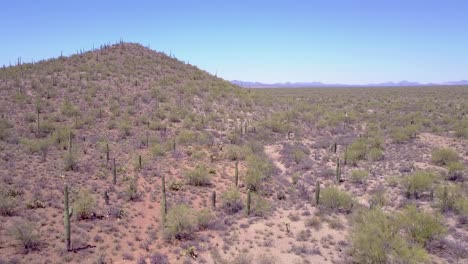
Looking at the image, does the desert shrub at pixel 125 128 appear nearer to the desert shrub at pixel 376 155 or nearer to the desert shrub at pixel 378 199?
the desert shrub at pixel 376 155

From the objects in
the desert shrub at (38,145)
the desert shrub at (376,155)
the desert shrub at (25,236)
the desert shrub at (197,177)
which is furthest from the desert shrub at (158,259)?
the desert shrub at (376,155)

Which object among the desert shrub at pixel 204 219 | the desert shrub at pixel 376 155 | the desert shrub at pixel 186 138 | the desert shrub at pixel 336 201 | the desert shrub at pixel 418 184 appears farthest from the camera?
the desert shrub at pixel 186 138

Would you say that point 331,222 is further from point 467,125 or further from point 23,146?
point 467,125

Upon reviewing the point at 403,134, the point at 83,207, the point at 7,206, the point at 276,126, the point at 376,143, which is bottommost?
the point at 83,207

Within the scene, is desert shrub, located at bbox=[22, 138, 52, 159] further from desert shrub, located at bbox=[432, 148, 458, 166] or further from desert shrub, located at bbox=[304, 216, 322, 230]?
desert shrub, located at bbox=[432, 148, 458, 166]

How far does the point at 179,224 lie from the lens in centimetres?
1305

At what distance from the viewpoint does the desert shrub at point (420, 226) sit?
1222 cm

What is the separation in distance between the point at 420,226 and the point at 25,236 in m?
13.1

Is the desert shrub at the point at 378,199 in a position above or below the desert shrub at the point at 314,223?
above

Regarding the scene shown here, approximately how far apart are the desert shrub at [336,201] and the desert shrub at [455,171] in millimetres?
6992

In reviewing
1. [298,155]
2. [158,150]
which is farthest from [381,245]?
[158,150]

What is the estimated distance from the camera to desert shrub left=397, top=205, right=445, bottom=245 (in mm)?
12219

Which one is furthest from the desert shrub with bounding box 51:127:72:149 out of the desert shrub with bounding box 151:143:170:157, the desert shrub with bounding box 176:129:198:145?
the desert shrub with bounding box 176:129:198:145

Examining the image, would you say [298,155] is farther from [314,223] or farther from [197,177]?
[314,223]
